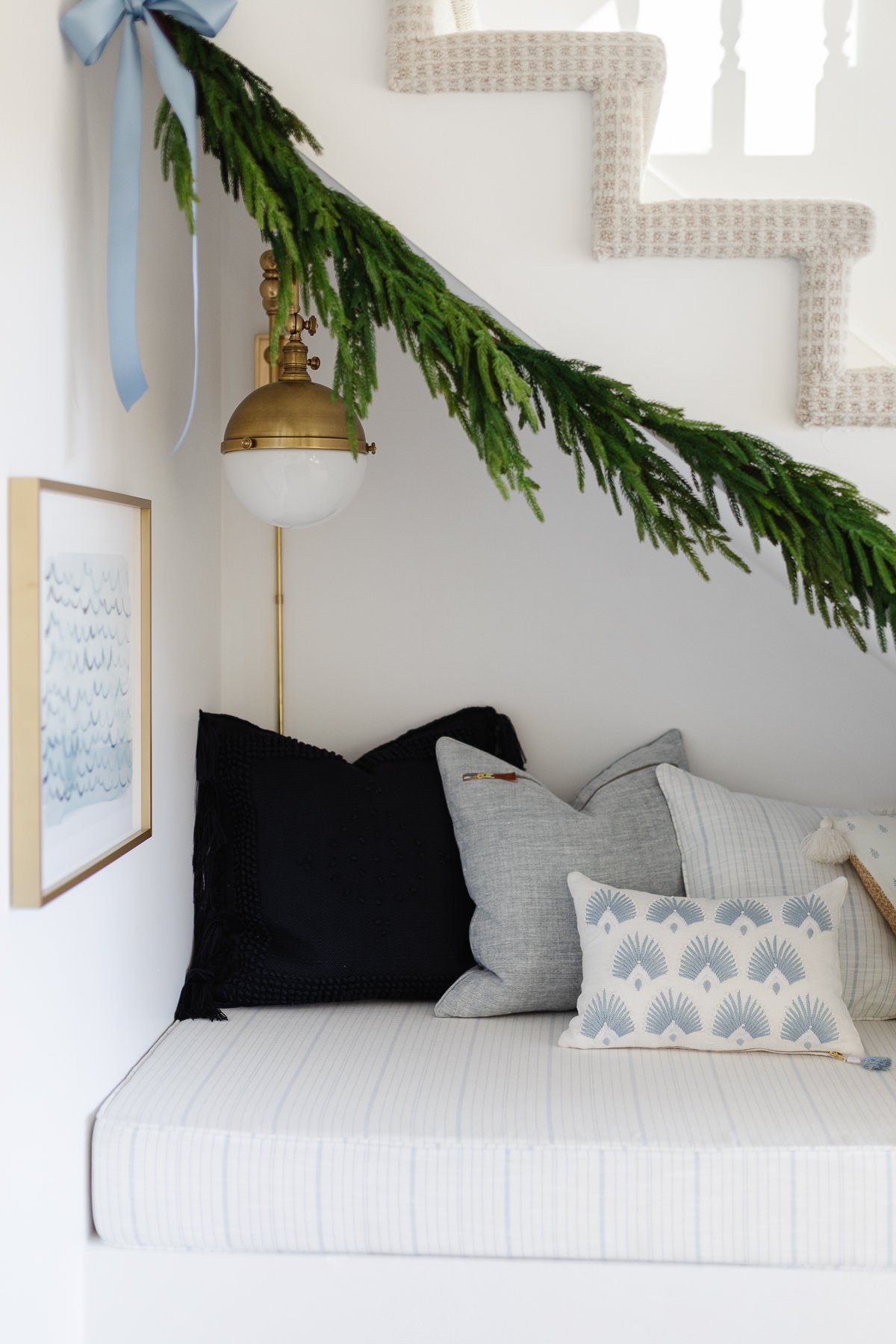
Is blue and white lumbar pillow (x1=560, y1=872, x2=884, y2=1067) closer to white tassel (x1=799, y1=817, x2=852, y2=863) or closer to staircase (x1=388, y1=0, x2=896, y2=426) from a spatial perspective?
white tassel (x1=799, y1=817, x2=852, y2=863)

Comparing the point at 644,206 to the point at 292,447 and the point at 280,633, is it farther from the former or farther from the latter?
the point at 280,633

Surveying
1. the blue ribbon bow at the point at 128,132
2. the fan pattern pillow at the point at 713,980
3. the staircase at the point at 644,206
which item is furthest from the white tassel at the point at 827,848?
the blue ribbon bow at the point at 128,132

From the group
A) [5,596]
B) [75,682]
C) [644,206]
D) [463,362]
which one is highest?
[644,206]

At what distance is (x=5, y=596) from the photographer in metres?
1.30

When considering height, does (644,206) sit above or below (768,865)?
above

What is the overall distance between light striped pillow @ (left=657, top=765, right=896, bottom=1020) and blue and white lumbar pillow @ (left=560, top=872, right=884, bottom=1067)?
11 cm

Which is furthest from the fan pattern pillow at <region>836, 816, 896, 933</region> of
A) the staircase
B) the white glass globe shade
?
the white glass globe shade

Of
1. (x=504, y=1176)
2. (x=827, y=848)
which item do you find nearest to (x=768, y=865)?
(x=827, y=848)

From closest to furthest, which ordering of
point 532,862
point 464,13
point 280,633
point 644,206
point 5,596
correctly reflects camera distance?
point 5,596
point 644,206
point 464,13
point 532,862
point 280,633

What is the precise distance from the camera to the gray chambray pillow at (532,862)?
6.39 ft

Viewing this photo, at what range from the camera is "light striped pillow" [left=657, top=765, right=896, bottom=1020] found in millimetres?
1967

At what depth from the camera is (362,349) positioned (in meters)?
1.49

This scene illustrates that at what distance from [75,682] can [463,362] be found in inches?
25.2

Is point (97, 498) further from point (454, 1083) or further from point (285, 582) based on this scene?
point (454, 1083)
